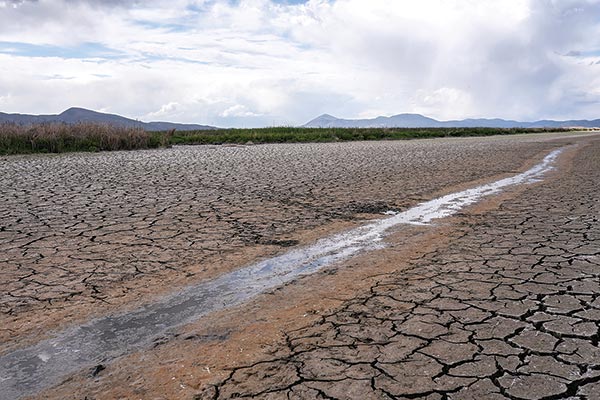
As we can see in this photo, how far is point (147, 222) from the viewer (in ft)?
20.1

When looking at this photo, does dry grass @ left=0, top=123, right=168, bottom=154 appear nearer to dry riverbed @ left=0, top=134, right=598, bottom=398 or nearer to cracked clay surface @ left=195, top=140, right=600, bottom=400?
dry riverbed @ left=0, top=134, right=598, bottom=398

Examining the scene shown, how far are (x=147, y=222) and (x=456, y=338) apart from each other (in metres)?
4.28

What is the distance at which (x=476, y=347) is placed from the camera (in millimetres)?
2723

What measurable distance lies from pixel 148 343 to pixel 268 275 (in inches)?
56.6

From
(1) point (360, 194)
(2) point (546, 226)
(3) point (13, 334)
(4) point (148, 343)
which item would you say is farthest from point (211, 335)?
(1) point (360, 194)

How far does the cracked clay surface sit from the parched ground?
4.83 ft

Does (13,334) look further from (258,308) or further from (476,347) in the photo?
(476,347)

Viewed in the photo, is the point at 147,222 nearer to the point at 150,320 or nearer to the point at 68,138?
the point at 150,320

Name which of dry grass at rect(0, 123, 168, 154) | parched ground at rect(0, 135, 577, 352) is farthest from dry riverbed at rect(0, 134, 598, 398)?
dry grass at rect(0, 123, 168, 154)

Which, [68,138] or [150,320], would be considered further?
[68,138]

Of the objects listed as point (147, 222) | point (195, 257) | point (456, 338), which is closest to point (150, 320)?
point (195, 257)

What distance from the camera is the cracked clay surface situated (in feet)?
7.66

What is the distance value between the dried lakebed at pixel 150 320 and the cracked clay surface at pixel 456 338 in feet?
2.49

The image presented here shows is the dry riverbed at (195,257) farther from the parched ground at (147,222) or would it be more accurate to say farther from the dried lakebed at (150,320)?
the dried lakebed at (150,320)
